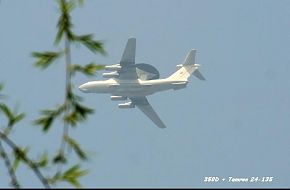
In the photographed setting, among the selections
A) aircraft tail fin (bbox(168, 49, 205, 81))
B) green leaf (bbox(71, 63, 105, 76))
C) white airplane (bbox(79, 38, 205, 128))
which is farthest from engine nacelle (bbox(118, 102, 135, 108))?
green leaf (bbox(71, 63, 105, 76))

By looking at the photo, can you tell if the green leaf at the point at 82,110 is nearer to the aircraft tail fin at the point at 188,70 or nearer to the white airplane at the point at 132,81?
the white airplane at the point at 132,81

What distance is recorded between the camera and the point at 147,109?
99625 millimetres

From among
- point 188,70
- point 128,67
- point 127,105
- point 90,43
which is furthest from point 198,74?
point 90,43

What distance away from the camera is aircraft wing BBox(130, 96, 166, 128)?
98250mm

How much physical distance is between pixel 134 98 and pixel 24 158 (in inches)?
3551

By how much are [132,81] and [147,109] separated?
8.74 meters

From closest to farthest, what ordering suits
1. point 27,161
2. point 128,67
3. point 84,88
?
point 27,161 < point 84,88 < point 128,67

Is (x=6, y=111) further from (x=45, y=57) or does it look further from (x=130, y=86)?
(x=130, y=86)

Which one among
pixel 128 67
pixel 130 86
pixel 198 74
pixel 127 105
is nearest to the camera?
pixel 130 86

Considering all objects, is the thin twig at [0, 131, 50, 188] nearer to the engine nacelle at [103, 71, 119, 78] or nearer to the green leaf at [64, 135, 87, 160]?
the green leaf at [64, 135, 87, 160]

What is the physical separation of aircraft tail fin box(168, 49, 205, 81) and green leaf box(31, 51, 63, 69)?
265ft

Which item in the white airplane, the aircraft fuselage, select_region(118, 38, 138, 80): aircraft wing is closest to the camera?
the aircraft fuselage

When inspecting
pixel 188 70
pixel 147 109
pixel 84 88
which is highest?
pixel 188 70

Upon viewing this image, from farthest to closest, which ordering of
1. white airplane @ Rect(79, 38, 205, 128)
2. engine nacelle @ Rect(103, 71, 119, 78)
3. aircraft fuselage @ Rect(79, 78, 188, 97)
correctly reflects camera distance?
1. engine nacelle @ Rect(103, 71, 119, 78)
2. white airplane @ Rect(79, 38, 205, 128)
3. aircraft fuselage @ Rect(79, 78, 188, 97)
